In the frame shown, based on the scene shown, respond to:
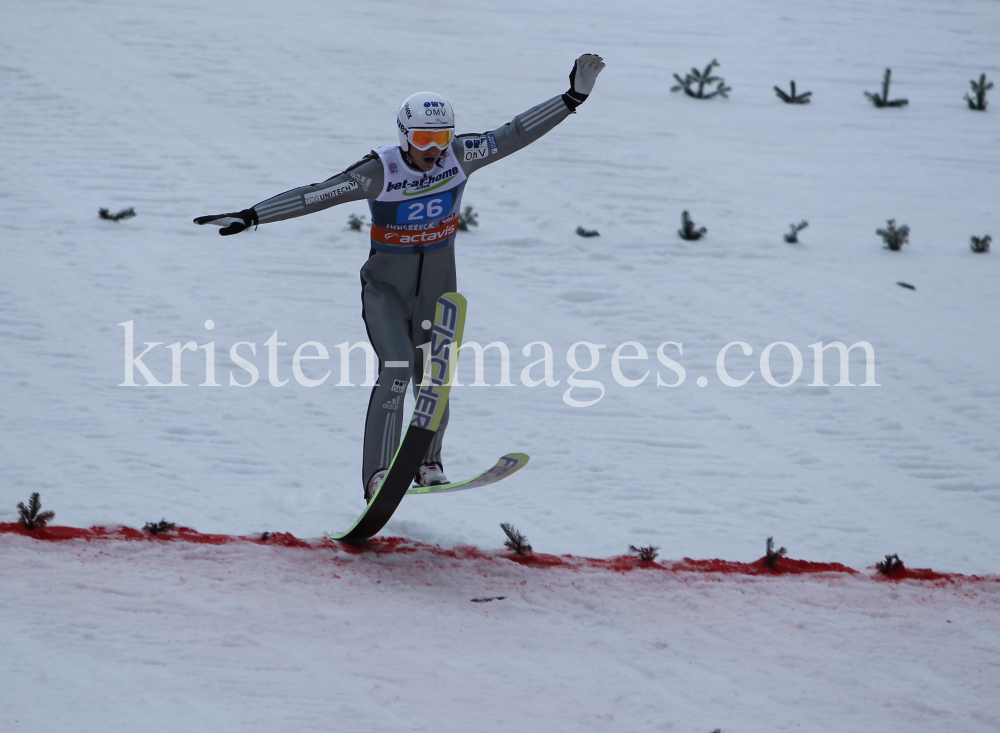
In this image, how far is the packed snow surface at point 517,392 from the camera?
405 cm

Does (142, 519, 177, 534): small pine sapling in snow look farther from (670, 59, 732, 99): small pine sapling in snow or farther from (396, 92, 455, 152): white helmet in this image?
(670, 59, 732, 99): small pine sapling in snow

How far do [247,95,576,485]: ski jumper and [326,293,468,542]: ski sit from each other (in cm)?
28

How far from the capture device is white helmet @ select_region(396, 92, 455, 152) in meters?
4.91

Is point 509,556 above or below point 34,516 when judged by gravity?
below

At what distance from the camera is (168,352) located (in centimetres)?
781

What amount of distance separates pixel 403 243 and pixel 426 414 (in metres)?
0.97

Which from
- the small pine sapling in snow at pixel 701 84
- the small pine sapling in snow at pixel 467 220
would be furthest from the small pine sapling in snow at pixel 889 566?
the small pine sapling in snow at pixel 701 84

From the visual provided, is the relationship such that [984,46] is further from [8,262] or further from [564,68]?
[8,262]

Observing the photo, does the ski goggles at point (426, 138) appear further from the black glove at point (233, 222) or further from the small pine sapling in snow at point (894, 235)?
the small pine sapling in snow at point (894, 235)

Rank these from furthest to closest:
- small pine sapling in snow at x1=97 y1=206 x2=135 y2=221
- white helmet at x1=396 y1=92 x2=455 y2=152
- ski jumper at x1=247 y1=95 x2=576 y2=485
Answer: small pine sapling in snow at x1=97 y1=206 x2=135 y2=221 → ski jumper at x1=247 y1=95 x2=576 y2=485 → white helmet at x1=396 y1=92 x2=455 y2=152

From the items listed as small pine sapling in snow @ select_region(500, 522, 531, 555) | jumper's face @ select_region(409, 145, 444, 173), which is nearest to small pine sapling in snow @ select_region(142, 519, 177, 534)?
small pine sapling in snow @ select_region(500, 522, 531, 555)

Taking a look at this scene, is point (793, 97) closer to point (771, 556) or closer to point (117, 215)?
point (117, 215)

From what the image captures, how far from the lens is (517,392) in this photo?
26.1 ft

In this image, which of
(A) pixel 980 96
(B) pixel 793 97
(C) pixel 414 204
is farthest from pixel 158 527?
(A) pixel 980 96
